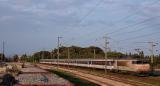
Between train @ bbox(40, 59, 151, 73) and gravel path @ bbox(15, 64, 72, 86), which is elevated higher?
train @ bbox(40, 59, 151, 73)

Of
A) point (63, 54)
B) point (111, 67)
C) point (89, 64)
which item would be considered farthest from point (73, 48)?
point (111, 67)

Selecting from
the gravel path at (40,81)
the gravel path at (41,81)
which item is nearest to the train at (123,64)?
the gravel path at (40,81)

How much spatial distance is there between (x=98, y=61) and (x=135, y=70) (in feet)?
68.5

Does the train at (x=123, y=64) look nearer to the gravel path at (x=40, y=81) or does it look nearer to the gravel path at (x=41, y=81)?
the gravel path at (x=40, y=81)

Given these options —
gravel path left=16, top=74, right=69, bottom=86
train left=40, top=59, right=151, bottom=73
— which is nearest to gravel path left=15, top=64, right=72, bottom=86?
gravel path left=16, top=74, right=69, bottom=86

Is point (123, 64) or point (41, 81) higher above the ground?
point (123, 64)

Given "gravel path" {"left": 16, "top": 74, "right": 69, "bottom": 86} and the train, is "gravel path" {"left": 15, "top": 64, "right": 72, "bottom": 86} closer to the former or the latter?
"gravel path" {"left": 16, "top": 74, "right": 69, "bottom": 86}

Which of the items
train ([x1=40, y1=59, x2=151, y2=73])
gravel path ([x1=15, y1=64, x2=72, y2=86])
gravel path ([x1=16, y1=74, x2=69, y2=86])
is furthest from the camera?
train ([x1=40, y1=59, x2=151, y2=73])

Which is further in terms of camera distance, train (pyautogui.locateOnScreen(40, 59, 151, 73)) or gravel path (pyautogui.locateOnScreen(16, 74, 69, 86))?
train (pyautogui.locateOnScreen(40, 59, 151, 73))

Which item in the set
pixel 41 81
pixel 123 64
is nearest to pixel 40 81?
pixel 41 81

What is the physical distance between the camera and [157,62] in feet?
344

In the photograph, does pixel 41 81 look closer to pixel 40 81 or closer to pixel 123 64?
pixel 40 81

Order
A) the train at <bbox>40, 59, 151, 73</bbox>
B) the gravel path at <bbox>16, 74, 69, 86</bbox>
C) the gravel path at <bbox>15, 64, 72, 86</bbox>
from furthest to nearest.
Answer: the train at <bbox>40, 59, 151, 73</bbox>
the gravel path at <bbox>16, 74, 69, 86</bbox>
the gravel path at <bbox>15, 64, 72, 86</bbox>

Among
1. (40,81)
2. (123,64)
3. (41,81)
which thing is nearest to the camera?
(40,81)
